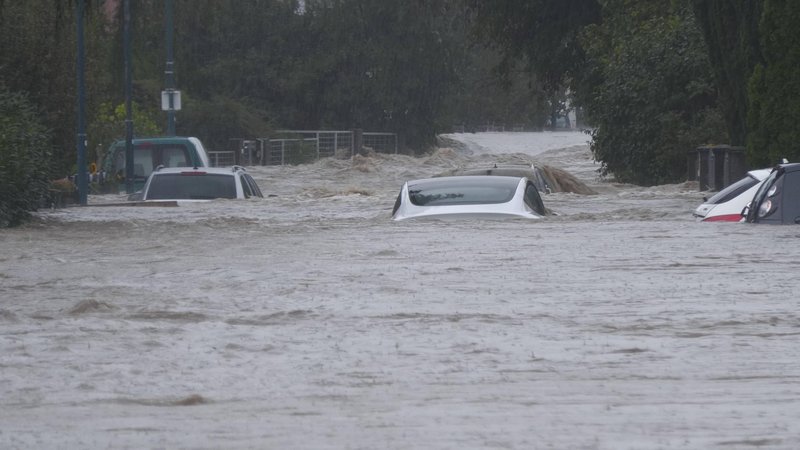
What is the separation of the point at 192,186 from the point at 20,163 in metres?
2.97

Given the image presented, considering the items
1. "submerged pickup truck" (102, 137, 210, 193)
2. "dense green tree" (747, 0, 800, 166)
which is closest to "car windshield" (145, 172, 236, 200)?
"submerged pickup truck" (102, 137, 210, 193)

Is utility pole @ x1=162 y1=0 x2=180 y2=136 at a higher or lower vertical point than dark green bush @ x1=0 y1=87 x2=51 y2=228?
higher

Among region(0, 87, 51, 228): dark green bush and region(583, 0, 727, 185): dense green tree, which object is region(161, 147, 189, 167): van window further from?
region(583, 0, 727, 185): dense green tree

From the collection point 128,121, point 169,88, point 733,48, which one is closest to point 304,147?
point 169,88

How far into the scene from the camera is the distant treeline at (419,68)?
2655cm

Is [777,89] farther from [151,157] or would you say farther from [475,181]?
[151,157]

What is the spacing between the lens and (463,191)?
16.5 meters

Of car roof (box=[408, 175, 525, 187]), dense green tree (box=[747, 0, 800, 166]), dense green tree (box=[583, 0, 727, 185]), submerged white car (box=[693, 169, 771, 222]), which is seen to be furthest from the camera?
dense green tree (box=[583, 0, 727, 185])

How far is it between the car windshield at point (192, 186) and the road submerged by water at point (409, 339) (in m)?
3.88

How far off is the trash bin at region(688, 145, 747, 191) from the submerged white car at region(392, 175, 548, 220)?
10298mm

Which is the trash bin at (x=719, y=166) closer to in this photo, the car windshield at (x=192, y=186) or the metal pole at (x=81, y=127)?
the car windshield at (x=192, y=186)

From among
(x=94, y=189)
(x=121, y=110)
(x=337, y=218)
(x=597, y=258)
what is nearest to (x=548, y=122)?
(x=121, y=110)

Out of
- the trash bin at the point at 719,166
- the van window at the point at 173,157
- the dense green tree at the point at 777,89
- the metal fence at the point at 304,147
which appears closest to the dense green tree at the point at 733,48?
the trash bin at the point at 719,166

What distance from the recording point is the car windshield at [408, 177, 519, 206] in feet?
53.5
